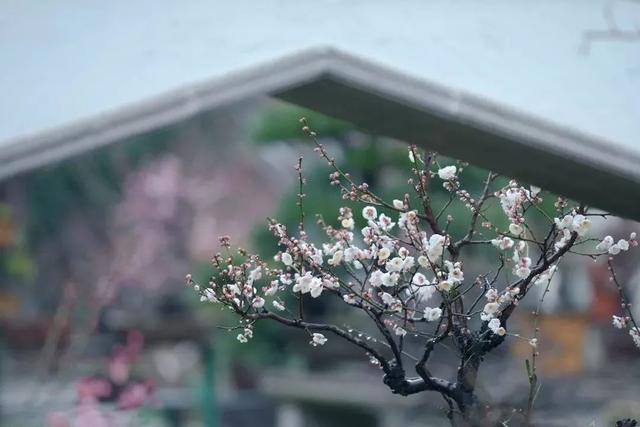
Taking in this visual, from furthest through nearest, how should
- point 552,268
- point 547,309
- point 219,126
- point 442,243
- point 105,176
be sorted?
point 219,126, point 105,176, point 547,309, point 552,268, point 442,243

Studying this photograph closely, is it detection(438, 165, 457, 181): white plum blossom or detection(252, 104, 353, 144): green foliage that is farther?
detection(252, 104, 353, 144): green foliage

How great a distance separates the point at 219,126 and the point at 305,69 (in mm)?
7361

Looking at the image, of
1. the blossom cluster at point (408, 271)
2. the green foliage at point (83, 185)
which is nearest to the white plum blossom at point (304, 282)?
the blossom cluster at point (408, 271)

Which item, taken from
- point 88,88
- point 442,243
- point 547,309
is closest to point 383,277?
point 442,243

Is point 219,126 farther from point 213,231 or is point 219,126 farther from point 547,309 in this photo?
point 547,309

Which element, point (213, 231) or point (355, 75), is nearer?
point (355, 75)

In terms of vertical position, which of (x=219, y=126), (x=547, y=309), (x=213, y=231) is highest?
(x=219, y=126)

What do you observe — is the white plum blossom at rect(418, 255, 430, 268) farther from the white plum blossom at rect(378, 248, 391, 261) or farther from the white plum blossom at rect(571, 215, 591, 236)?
the white plum blossom at rect(571, 215, 591, 236)

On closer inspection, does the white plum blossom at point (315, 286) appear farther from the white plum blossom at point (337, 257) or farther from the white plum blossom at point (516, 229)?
the white plum blossom at point (516, 229)

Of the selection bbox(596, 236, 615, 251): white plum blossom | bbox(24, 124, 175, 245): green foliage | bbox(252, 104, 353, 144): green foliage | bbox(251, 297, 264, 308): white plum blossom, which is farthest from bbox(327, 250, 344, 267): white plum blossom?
bbox(24, 124, 175, 245): green foliage

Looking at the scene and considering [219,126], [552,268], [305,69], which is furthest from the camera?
[219,126]

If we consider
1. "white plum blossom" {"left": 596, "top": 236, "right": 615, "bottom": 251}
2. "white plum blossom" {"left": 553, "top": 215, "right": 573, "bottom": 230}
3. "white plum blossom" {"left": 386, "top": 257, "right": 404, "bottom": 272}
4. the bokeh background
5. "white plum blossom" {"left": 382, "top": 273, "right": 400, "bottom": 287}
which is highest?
the bokeh background

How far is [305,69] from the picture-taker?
4.48 ft

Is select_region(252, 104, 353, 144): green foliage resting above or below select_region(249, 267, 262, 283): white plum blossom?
above
